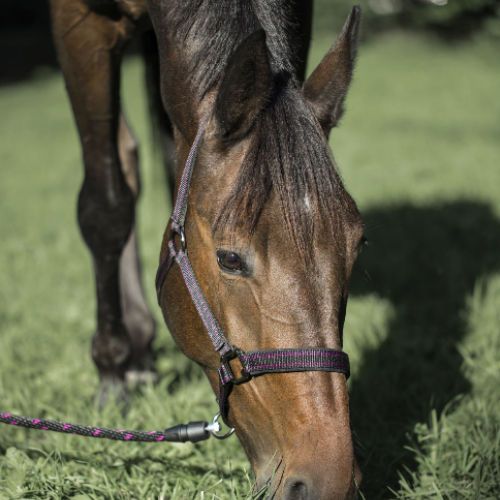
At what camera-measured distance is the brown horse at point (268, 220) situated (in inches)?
68.0

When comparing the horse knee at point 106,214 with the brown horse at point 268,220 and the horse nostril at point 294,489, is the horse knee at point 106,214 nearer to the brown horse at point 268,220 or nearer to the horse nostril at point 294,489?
the brown horse at point 268,220

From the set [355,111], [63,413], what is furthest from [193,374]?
[355,111]

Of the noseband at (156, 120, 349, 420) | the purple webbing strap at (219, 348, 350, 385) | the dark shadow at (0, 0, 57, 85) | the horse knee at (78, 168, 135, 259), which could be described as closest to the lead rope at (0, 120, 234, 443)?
the noseband at (156, 120, 349, 420)

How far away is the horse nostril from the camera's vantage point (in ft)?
5.38

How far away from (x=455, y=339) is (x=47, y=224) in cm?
493

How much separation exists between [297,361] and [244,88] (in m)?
0.77

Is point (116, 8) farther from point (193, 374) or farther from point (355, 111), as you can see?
point (355, 111)

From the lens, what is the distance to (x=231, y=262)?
184 centimetres

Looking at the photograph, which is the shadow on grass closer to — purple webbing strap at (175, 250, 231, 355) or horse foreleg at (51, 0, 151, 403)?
purple webbing strap at (175, 250, 231, 355)

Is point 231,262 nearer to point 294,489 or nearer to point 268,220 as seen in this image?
point 268,220

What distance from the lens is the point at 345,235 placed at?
6.08 feet

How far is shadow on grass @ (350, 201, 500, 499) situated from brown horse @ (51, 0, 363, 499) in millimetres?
372

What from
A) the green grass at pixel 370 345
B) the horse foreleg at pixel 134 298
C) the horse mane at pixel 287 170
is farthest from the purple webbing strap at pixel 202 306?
the horse foreleg at pixel 134 298

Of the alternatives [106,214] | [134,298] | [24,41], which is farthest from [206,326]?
[24,41]
